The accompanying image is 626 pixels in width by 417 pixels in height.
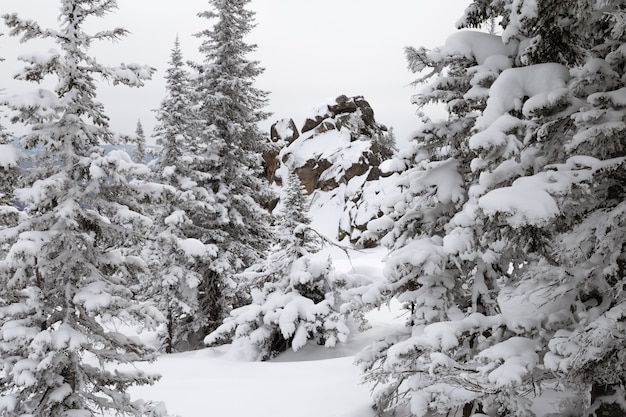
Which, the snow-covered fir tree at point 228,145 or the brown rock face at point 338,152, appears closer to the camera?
the snow-covered fir tree at point 228,145

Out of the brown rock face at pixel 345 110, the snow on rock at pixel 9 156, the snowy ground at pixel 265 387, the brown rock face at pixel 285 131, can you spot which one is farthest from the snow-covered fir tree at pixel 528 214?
the brown rock face at pixel 285 131

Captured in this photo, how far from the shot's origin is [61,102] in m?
6.01

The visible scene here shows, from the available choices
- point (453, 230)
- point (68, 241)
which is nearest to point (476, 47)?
point (453, 230)

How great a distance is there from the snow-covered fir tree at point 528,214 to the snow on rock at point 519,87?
13 mm

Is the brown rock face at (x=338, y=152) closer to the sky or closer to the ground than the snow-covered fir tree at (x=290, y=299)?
closer to the sky

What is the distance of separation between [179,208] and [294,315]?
20.8 feet

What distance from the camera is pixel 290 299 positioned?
1344cm

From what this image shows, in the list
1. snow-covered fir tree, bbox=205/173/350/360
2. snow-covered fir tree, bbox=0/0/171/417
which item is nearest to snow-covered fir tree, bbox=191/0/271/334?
snow-covered fir tree, bbox=205/173/350/360

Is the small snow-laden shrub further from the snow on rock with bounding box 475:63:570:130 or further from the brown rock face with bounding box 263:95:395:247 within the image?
the brown rock face with bounding box 263:95:395:247

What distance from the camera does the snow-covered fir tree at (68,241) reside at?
579 centimetres

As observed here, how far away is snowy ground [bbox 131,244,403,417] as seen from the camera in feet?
28.4

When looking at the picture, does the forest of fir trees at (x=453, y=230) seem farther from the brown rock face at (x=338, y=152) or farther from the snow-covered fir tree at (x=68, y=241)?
the brown rock face at (x=338, y=152)

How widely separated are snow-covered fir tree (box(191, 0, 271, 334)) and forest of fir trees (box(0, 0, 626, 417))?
10064mm

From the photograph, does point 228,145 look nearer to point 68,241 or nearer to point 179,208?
point 179,208
